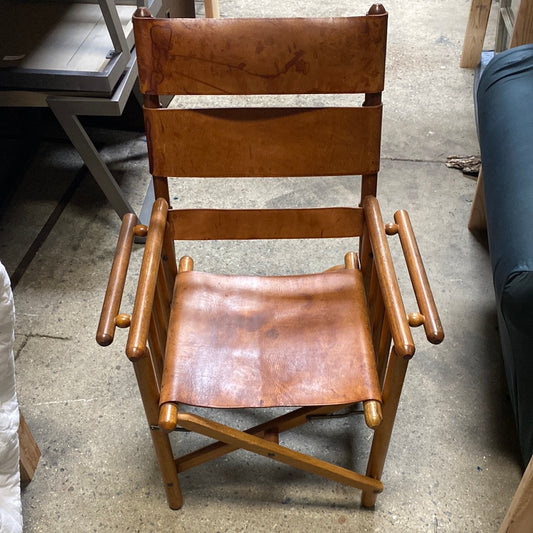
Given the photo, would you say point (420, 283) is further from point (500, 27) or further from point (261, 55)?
point (500, 27)

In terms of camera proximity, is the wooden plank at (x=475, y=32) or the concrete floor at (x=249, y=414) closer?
the concrete floor at (x=249, y=414)

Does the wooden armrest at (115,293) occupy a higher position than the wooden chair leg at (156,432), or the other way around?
the wooden armrest at (115,293)

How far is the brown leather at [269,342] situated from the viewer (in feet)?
3.96

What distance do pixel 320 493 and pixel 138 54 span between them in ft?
3.51

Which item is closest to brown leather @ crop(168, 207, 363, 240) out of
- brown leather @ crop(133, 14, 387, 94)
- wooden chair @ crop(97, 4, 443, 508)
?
wooden chair @ crop(97, 4, 443, 508)

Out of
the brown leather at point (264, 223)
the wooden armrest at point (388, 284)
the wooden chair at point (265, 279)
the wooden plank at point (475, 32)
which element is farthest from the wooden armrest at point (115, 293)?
the wooden plank at point (475, 32)

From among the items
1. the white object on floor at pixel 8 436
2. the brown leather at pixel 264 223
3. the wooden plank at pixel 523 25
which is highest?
the wooden plank at pixel 523 25

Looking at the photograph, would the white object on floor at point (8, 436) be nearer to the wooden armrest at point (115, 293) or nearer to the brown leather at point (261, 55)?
the wooden armrest at point (115, 293)

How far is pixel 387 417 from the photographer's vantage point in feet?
4.00

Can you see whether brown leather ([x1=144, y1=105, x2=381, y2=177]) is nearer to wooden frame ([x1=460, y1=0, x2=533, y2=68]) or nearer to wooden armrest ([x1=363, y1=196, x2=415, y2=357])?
wooden armrest ([x1=363, y1=196, x2=415, y2=357])

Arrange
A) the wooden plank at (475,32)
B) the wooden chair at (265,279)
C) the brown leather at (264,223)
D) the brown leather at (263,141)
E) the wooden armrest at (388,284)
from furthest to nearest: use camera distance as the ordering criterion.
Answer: the wooden plank at (475,32) → the brown leather at (264,223) → the brown leather at (263,141) → the wooden chair at (265,279) → the wooden armrest at (388,284)

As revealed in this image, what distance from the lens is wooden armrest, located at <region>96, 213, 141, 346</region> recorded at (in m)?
1.10

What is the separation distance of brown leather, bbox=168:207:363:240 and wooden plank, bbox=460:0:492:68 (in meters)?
1.92

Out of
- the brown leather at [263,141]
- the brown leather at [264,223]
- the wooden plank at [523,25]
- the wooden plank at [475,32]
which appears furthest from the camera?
the wooden plank at [475,32]
